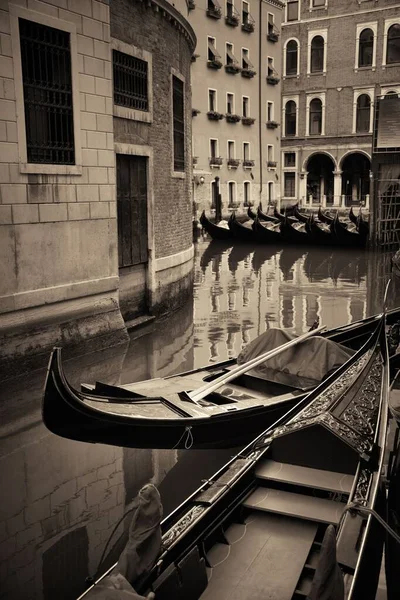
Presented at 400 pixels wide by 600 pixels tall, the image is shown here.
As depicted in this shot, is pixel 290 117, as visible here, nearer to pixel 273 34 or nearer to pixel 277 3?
pixel 273 34

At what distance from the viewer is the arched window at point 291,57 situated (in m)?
27.6

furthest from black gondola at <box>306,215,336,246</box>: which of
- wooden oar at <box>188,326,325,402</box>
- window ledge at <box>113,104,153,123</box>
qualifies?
wooden oar at <box>188,326,325,402</box>

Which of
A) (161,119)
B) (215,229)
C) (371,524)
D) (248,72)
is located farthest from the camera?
(248,72)

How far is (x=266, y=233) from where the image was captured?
19469mm

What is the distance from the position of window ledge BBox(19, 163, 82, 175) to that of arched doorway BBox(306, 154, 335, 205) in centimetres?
2220

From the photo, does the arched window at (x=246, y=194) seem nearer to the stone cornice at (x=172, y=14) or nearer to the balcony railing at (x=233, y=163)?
the balcony railing at (x=233, y=163)

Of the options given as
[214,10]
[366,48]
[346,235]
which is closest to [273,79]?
[366,48]

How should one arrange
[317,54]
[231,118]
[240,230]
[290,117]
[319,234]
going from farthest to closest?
[290,117], [317,54], [231,118], [240,230], [319,234]

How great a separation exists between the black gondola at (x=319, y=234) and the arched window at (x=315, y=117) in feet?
33.5

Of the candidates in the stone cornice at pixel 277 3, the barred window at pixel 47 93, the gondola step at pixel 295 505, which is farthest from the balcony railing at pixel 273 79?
the gondola step at pixel 295 505

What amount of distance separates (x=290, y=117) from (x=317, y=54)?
284 cm

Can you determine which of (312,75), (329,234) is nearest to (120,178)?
(329,234)

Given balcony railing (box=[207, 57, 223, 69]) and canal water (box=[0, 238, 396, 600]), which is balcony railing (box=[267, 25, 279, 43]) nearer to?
balcony railing (box=[207, 57, 223, 69])

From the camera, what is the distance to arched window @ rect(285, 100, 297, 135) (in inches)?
1099
